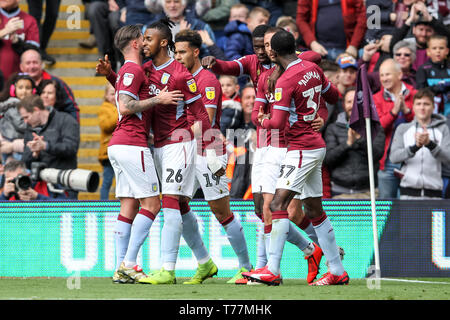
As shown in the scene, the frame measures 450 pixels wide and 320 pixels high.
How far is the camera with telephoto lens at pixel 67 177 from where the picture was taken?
11.2 m

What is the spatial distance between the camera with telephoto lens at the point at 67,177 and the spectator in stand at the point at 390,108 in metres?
3.96

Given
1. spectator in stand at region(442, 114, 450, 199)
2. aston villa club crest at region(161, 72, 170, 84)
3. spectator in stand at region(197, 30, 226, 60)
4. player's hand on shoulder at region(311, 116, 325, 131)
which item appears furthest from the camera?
spectator in stand at region(197, 30, 226, 60)

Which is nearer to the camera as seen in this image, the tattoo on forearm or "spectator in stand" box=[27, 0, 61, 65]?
the tattoo on forearm

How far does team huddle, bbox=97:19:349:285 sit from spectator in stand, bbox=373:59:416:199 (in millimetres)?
2965

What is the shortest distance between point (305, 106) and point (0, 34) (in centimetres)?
734

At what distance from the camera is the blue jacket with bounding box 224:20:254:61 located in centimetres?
1405

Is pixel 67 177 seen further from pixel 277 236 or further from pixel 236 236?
pixel 277 236

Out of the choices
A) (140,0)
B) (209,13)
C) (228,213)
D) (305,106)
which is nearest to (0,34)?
(140,0)

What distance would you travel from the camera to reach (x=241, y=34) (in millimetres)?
14180

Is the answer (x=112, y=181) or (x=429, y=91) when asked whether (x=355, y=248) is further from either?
(x=112, y=181)

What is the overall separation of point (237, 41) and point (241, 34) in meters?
0.18

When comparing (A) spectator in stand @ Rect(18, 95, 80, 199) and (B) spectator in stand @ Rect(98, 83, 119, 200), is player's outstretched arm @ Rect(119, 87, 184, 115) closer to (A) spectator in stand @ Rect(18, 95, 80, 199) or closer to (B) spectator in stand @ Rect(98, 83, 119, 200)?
(A) spectator in stand @ Rect(18, 95, 80, 199)

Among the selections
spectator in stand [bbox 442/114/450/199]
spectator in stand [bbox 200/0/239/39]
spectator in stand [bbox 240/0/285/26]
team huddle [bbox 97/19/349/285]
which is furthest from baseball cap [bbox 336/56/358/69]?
team huddle [bbox 97/19/349/285]

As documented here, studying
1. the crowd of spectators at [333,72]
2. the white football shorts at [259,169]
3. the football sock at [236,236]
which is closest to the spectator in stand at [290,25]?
the crowd of spectators at [333,72]
